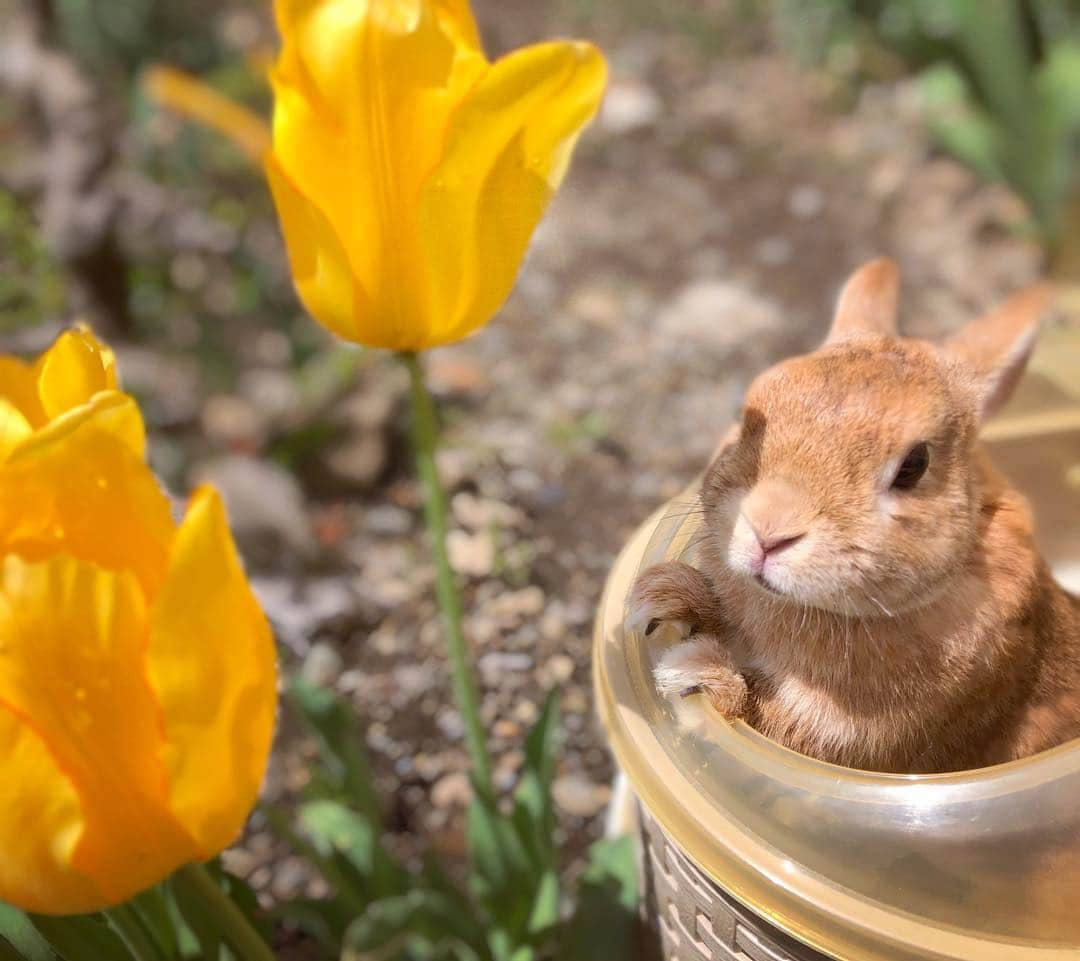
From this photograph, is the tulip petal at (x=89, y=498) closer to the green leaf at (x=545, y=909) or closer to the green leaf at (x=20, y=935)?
the green leaf at (x=20, y=935)

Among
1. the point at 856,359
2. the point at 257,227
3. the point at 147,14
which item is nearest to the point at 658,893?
the point at 856,359

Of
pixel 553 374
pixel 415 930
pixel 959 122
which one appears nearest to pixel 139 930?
pixel 415 930

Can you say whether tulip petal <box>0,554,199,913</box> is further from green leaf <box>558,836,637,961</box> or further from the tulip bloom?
green leaf <box>558,836,637,961</box>

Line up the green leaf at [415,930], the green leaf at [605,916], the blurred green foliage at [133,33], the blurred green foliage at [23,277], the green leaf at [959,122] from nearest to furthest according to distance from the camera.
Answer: the green leaf at [415,930] → the green leaf at [605,916] → the blurred green foliage at [23,277] → the green leaf at [959,122] → the blurred green foliage at [133,33]

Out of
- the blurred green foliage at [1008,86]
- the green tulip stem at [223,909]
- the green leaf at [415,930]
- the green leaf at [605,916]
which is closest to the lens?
the green tulip stem at [223,909]

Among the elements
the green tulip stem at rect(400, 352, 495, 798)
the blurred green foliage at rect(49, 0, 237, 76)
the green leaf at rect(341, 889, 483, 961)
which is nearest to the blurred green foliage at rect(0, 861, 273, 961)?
the green leaf at rect(341, 889, 483, 961)

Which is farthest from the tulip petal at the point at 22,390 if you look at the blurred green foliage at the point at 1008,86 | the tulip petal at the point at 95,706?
the blurred green foliage at the point at 1008,86
